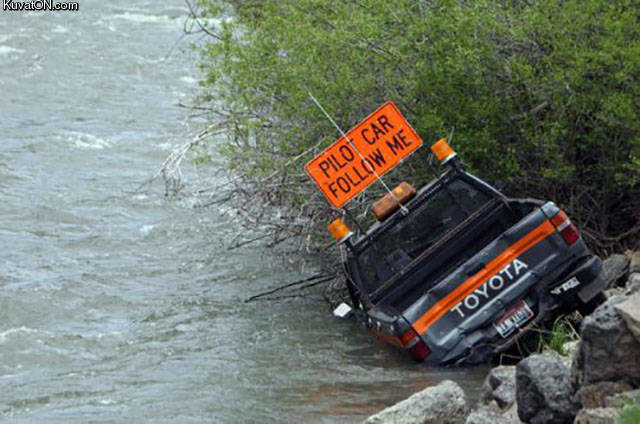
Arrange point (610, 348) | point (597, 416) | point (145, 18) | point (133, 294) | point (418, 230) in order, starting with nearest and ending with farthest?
point (597, 416), point (610, 348), point (418, 230), point (133, 294), point (145, 18)

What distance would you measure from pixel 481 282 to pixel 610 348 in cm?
364

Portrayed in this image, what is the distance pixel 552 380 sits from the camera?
7.43 meters

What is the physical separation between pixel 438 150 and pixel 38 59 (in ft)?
61.9

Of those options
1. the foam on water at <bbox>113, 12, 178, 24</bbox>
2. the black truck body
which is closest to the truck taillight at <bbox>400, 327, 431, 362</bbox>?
the black truck body

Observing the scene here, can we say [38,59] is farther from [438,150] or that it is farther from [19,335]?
[438,150]

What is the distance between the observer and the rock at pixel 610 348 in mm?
6883

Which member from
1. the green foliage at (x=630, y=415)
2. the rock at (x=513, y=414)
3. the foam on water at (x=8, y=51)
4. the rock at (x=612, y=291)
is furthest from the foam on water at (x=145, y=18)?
the green foliage at (x=630, y=415)

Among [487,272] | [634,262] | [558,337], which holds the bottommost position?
[634,262]

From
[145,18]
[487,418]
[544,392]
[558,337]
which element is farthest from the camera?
[145,18]

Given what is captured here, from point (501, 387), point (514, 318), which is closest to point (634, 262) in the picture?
point (514, 318)

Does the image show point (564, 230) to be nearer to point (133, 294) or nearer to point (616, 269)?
point (616, 269)

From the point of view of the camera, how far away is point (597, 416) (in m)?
6.45

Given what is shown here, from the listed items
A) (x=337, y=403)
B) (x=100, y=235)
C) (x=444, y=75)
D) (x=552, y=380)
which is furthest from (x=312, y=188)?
(x=552, y=380)

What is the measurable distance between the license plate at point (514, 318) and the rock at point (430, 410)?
2053 millimetres
